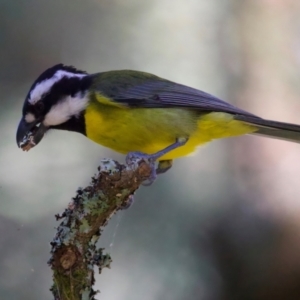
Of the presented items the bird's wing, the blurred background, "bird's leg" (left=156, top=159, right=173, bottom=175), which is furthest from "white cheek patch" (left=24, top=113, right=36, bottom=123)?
the blurred background

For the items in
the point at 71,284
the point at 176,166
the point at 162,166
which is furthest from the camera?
the point at 176,166

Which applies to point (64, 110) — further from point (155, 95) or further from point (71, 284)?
point (71, 284)

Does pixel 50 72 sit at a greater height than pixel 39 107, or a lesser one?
greater

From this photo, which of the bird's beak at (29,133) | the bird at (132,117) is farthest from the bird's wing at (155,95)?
the bird's beak at (29,133)

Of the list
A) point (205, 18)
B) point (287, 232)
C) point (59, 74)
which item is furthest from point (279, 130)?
point (205, 18)

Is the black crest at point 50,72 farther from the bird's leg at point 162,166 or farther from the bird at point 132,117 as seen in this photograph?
the bird's leg at point 162,166

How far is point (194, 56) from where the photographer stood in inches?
91.3

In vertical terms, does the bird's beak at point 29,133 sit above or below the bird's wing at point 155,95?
below

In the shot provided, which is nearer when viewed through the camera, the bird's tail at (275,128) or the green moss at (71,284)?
the green moss at (71,284)

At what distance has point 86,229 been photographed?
950 mm

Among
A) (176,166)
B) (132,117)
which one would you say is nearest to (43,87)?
(132,117)

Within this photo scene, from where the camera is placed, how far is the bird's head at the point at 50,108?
1441mm

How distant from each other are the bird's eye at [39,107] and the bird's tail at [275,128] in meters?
0.60

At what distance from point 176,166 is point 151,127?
805 millimetres
